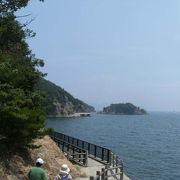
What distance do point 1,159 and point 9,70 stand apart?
14.7ft

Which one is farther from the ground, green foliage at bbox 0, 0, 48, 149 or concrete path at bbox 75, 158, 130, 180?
green foliage at bbox 0, 0, 48, 149

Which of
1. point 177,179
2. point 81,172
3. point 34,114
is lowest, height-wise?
point 177,179

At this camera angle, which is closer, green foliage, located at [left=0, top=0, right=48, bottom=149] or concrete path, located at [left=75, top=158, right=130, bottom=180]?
green foliage, located at [left=0, top=0, right=48, bottom=149]

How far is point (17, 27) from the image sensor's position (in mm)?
27062

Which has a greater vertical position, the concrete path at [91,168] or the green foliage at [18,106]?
the green foliage at [18,106]

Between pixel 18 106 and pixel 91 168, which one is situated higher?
pixel 18 106

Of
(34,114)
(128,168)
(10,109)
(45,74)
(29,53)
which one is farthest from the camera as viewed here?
(128,168)

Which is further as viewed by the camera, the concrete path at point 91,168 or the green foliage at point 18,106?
the concrete path at point 91,168

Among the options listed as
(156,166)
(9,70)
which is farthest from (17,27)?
(156,166)

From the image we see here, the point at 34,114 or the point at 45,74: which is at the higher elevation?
the point at 45,74

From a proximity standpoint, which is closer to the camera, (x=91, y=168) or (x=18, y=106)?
(x=18, y=106)

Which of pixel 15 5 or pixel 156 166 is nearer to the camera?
pixel 15 5

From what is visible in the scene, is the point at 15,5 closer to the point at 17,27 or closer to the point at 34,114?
the point at 17,27

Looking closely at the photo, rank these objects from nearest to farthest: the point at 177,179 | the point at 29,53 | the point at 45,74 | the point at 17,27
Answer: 1. the point at 45,74
2. the point at 17,27
3. the point at 29,53
4. the point at 177,179
